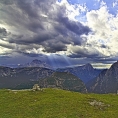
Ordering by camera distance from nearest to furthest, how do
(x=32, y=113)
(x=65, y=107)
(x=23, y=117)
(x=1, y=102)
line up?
(x=23, y=117) → (x=32, y=113) → (x=65, y=107) → (x=1, y=102)

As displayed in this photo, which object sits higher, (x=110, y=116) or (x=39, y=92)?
(x=39, y=92)

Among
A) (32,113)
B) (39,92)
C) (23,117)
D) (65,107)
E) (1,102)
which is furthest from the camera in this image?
(39,92)

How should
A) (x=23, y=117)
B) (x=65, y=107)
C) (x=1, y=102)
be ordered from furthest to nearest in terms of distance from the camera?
(x=1, y=102)
(x=65, y=107)
(x=23, y=117)

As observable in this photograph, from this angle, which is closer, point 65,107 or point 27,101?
point 65,107

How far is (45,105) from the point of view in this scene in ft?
219

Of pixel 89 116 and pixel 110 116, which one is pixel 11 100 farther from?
pixel 110 116

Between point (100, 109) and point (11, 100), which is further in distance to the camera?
point (11, 100)

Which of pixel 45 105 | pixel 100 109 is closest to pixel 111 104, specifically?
pixel 100 109

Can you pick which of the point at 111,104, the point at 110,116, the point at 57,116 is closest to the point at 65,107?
the point at 57,116

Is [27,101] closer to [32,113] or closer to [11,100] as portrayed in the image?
[11,100]

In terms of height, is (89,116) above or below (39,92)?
below

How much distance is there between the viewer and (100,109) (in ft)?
220

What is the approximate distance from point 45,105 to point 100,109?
17.5 m

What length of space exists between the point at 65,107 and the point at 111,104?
18.9 meters
